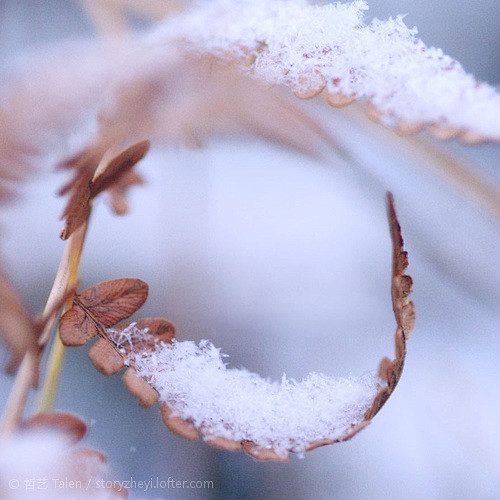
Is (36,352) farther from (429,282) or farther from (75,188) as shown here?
(429,282)

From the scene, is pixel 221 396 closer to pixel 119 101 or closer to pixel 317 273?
pixel 119 101

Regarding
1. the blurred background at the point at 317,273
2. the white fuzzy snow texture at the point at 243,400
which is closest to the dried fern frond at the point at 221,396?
the white fuzzy snow texture at the point at 243,400

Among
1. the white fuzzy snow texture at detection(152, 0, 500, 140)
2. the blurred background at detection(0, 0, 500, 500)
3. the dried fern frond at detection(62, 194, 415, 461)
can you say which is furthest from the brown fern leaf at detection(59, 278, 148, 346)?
the blurred background at detection(0, 0, 500, 500)

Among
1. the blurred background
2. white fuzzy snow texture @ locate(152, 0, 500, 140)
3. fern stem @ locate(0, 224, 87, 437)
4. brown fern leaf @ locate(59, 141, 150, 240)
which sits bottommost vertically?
the blurred background

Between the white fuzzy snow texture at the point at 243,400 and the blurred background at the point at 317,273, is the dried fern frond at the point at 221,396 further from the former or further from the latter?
the blurred background at the point at 317,273

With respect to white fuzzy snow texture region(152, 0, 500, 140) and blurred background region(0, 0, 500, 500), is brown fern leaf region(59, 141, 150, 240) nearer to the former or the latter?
white fuzzy snow texture region(152, 0, 500, 140)

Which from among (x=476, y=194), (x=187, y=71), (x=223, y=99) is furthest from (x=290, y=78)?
(x=476, y=194)
